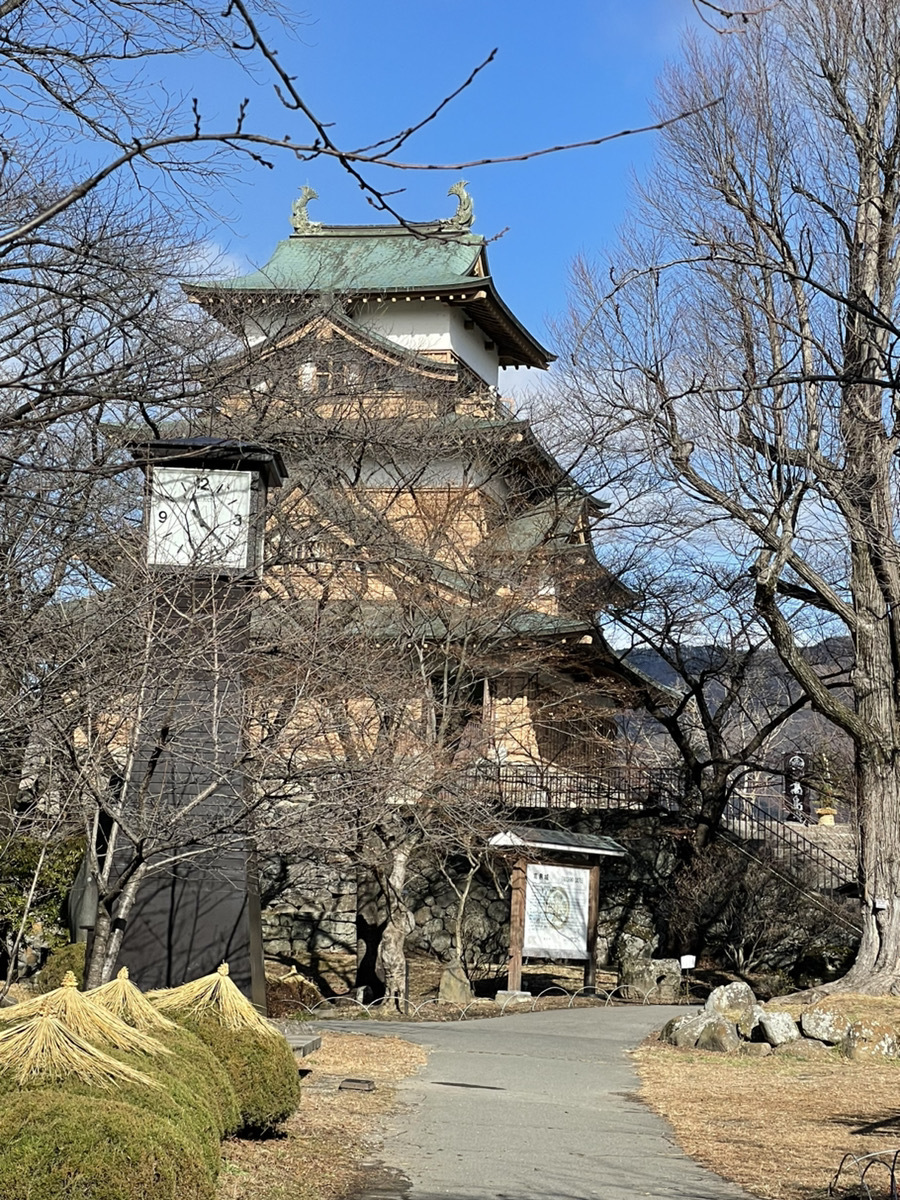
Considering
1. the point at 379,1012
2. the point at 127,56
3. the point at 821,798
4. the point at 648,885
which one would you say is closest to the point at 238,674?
the point at 127,56

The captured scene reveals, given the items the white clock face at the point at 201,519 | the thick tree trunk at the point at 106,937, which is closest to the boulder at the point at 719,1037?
the white clock face at the point at 201,519

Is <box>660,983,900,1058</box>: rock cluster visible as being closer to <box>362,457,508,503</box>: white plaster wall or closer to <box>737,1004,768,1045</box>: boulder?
<box>737,1004,768,1045</box>: boulder

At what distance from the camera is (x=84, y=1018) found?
518cm

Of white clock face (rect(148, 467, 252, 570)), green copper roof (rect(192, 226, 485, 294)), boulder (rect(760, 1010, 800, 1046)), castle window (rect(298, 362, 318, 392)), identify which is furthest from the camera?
green copper roof (rect(192, 226, 485, 294))

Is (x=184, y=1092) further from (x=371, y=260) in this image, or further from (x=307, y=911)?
(x=371, y=260)

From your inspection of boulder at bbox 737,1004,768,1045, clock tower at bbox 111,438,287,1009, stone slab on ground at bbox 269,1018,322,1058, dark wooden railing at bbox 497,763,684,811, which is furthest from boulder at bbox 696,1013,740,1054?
dark wooden railing at bbox 497,763,684,811

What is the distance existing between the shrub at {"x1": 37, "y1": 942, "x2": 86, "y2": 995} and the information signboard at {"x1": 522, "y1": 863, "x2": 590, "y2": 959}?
24.8ft

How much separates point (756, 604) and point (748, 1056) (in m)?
5.96

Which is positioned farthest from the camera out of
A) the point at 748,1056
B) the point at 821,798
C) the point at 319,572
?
the point at 821,798

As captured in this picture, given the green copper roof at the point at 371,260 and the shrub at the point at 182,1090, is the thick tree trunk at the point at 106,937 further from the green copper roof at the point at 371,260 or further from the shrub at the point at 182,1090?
the green copper roof at the point at 371,260

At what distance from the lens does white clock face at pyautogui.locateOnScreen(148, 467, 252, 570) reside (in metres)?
8.89

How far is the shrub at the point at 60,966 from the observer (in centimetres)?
1295

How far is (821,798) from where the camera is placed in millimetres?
30531

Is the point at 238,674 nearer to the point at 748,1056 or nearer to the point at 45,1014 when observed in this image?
the point at 45,1014
